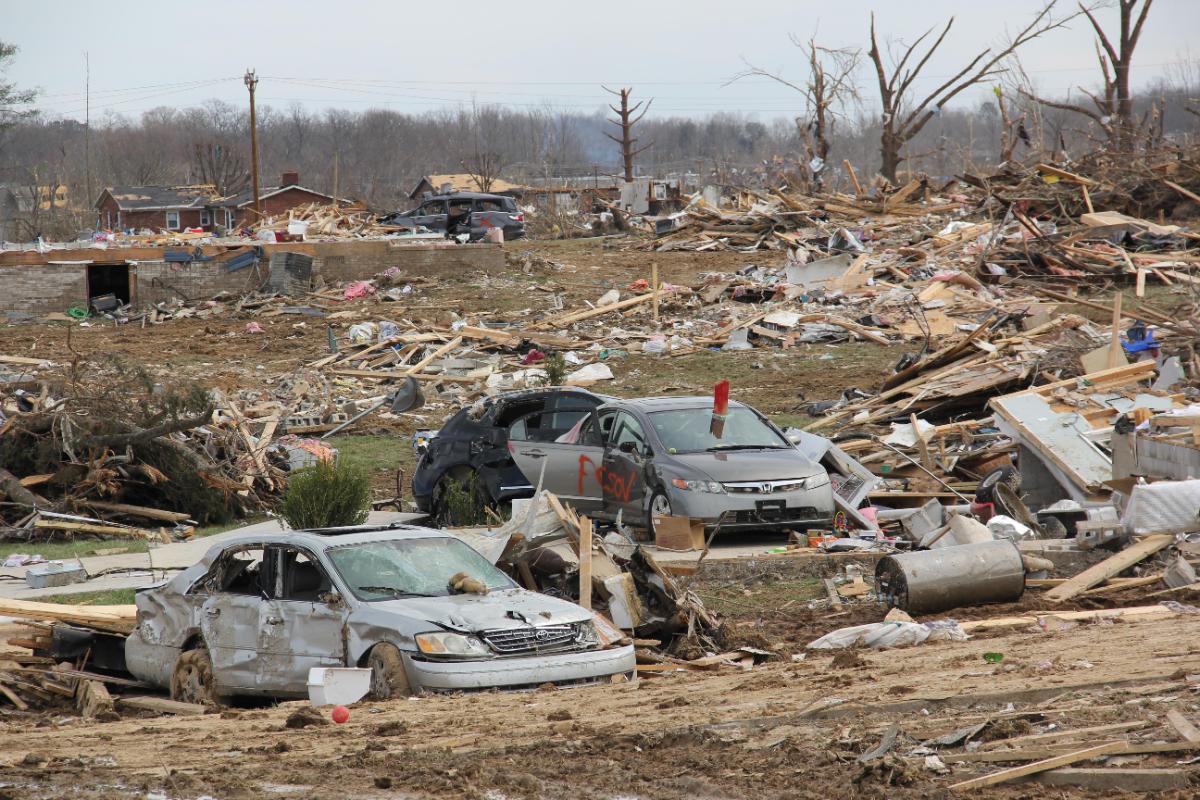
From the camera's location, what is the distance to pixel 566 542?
11.0 m

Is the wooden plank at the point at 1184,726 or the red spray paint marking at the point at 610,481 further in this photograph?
the red spray paint marking at the point at 610,481

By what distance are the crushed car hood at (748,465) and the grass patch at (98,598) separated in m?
5.19

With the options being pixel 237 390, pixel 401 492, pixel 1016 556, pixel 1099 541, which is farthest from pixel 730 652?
pixel 237 390

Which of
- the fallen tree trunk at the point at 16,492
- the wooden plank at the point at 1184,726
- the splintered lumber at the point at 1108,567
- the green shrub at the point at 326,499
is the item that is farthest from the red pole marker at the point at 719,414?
the fallen tree trunk at the point at 16,492

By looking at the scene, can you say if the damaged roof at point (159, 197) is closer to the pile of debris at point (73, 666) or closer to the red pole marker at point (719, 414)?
the red pole marker at point (719, 414)

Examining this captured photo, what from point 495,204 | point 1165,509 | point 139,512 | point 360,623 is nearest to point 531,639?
point 360,623

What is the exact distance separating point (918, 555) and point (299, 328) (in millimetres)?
23031

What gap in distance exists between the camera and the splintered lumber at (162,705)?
29.1 ft

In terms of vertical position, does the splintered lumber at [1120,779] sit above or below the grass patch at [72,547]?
above

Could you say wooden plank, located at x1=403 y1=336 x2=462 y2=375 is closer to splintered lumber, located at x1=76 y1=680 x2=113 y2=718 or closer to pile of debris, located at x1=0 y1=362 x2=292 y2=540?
pile of debris, located at x1=0 y1=362 x2=292 y2=540

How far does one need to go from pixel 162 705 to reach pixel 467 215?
37218mm

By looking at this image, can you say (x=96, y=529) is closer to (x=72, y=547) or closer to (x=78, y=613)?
(x=72, y=547)

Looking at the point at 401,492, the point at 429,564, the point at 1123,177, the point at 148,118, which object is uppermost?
the point at 148,118

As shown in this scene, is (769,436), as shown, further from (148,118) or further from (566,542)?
(148,118)
